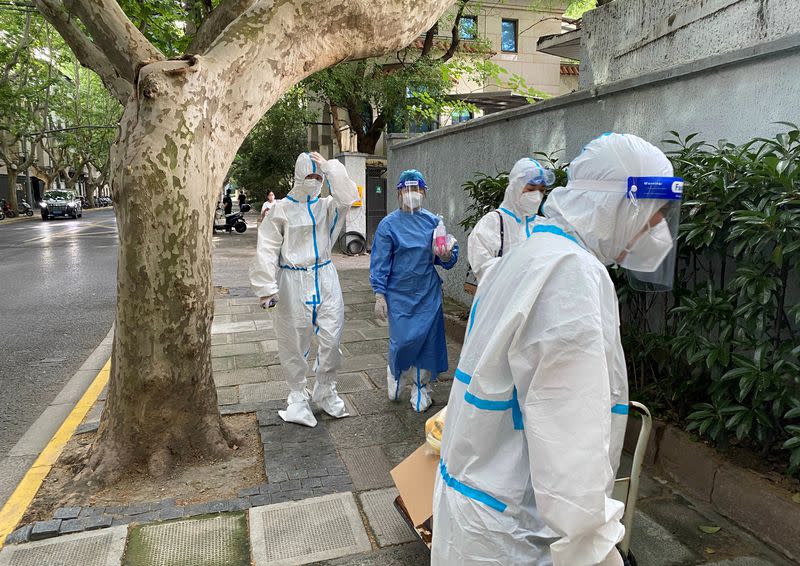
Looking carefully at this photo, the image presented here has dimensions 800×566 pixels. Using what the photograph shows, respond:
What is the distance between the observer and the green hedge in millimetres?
2635

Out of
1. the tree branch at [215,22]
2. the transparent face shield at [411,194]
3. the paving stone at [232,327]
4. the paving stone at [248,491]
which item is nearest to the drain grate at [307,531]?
the paving stone at [248,491]

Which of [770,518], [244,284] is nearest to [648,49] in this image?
[770,518]

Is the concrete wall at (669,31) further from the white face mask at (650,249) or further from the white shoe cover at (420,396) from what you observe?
the white shoe cover at (420,396)

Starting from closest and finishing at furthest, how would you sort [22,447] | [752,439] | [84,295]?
[752,439], [22,447], [84,295]

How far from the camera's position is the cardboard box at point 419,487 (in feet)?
8.25

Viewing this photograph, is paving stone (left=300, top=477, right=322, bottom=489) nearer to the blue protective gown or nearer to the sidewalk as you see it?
the sidewalk

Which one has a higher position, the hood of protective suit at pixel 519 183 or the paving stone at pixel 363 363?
the hood of protective suit at pixel 519 183

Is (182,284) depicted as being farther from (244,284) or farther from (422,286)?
(244,284)

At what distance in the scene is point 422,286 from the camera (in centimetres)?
448

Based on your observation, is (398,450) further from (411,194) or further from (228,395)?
(411,194)

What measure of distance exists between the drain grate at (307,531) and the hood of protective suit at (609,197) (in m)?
1.98

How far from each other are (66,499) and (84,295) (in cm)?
725

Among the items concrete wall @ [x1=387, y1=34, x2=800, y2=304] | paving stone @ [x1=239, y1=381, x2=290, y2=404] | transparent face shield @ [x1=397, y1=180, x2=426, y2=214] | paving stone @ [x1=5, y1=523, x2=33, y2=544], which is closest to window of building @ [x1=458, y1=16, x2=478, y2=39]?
concrete wall @ [x1=387, y1=34, x2=800, y2=304]

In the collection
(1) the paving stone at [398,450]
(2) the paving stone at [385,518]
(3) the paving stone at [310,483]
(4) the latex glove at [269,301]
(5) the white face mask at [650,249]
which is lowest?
(2) the paving stone at [385,518]
